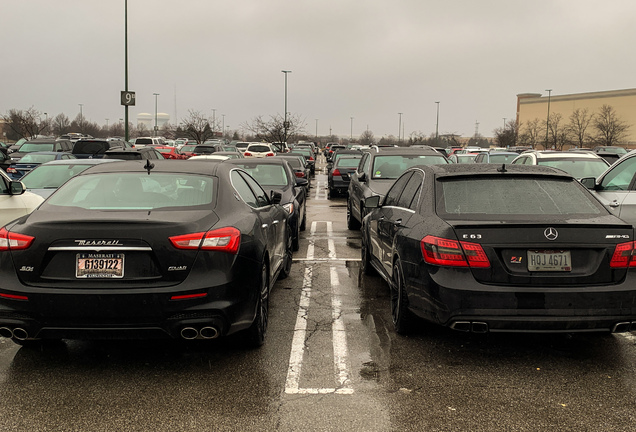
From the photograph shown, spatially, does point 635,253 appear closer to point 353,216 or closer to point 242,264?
point 242,264

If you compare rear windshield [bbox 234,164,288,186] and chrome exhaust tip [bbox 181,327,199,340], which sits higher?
rear windshield [bbox 234,164,288,186]

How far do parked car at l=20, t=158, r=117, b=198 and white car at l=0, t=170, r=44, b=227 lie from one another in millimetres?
2272

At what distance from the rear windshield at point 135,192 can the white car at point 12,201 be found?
9.81ft

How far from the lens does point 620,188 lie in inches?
285

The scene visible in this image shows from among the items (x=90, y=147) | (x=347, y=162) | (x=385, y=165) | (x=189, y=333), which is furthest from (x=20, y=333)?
(x=90, y=147)

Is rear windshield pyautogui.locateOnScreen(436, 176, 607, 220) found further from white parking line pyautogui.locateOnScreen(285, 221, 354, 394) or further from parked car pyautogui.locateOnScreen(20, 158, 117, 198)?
parked car pyautogui.locateOnScreen(20, 158, 117, 198)

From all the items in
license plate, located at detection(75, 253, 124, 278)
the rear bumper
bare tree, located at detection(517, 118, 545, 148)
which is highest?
bare tree, located at detection(517, 118, 545, 148)

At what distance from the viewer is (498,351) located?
5.00 meters

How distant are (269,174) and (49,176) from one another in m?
4.03

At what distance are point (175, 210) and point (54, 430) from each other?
1691 mm

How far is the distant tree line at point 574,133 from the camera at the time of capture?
77250 mm

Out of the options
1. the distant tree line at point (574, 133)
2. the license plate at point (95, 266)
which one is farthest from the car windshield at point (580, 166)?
the distant tree line at point (574, 133)

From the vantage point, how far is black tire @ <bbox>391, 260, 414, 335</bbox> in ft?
16.9

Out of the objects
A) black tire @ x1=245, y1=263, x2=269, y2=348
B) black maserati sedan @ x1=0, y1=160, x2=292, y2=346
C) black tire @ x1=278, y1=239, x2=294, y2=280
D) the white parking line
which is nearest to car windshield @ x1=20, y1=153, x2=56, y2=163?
black tire @ x1=278, y1=239, x2=294, y2=280
